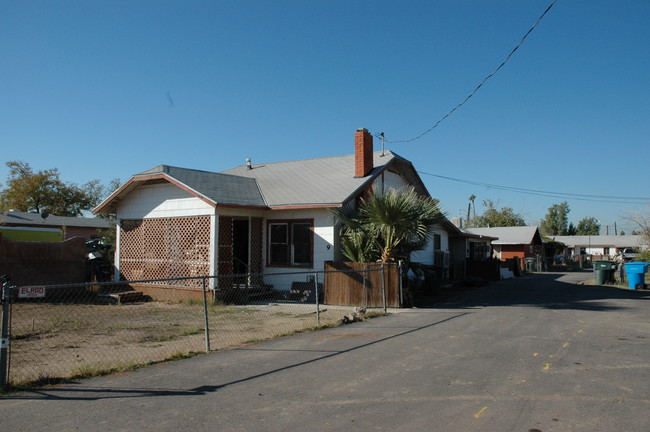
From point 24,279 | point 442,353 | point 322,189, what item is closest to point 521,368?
point 442,353

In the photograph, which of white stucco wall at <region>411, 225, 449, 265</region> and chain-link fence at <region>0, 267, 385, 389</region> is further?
white stucco wall at <region>411, 225, 449, 265</region>

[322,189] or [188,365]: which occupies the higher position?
[322,189]

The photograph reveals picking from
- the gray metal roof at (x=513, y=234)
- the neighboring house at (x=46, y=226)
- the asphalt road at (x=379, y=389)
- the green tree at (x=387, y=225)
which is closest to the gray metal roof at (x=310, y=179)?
the green tree at (x=387, y=225)

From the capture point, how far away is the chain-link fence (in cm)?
740

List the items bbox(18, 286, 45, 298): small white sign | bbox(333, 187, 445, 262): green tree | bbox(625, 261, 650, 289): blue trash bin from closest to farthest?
1. bbox(18, 286, 45, 298): small white sign
2. bbox(333, 187, 445, 262): green tree
3. bbox(625, 261, 650, 289): blue trash bin

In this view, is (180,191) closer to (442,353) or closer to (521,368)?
(442,353)

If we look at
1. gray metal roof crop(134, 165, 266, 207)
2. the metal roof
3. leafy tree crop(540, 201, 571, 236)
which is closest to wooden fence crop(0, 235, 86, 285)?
the metal roof

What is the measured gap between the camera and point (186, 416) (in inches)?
204

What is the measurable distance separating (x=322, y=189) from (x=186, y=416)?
13.1m

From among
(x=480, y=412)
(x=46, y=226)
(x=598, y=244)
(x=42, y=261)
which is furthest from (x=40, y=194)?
(x=598, y=244)

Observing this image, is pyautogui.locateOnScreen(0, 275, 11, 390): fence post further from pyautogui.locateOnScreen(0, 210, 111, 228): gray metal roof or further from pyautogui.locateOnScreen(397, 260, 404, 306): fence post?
pyautogui.locateOnScreen(0, 210, 111, 228): gray metal roof

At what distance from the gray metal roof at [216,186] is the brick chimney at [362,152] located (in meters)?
3.88

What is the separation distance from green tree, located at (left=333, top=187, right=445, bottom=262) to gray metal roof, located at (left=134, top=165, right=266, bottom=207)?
3.51m

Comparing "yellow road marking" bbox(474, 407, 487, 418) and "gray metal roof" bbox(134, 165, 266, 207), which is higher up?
"gray metal roof" bbox(134, 165, 266, 207)
